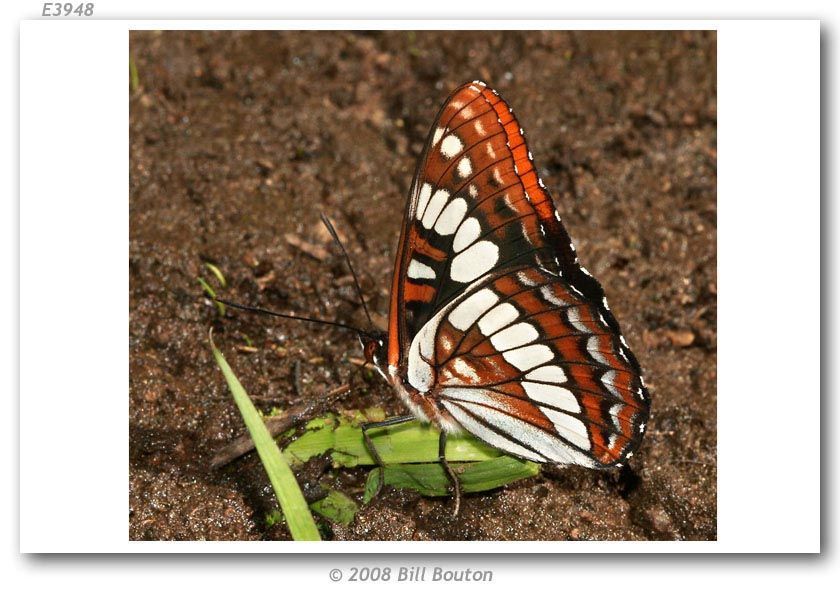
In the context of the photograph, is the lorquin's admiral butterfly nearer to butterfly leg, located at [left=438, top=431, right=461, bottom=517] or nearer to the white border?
butterfly leg, located at [left=438, top=431, right=461, bottom=517]

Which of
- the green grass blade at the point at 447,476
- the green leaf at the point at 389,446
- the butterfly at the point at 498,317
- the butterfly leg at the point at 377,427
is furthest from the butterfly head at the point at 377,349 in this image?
the green grass blade at the point at 447,476

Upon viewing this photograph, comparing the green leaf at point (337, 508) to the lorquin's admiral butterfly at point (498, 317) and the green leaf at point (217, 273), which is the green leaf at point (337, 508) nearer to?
the lorquin's admiral butterfly at point (498, 317)

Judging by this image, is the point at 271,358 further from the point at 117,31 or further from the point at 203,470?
the point at 117,31

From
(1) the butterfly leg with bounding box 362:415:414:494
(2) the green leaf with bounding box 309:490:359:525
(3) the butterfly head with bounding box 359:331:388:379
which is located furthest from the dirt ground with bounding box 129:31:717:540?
(3) the butterfly head with bounding box 359:331:388:379

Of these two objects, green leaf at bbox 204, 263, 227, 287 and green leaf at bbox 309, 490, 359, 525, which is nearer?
green leaf at bbox 309, 490, 359, 525

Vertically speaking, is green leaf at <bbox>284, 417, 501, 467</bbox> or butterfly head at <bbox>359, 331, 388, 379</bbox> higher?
butterfly head at <bbox>359, 331, 388, 379</bbox>

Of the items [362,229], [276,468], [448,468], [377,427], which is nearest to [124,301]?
[276,468]
